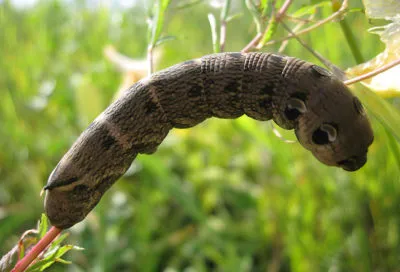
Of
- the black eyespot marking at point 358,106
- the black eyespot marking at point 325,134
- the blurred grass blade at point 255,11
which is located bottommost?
the black eyespot marking at point 325,134

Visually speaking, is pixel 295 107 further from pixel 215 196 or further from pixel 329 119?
pixel 215 196

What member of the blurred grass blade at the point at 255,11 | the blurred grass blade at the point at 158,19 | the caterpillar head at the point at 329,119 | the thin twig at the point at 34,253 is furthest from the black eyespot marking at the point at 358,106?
the thin twig at the point at 34,253

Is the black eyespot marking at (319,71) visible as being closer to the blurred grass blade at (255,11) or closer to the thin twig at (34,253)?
the blurred grass blade at (255,11)

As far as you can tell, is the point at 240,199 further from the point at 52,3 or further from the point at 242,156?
the point at 52,3

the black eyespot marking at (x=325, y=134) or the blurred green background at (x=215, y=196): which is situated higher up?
the black eyespot marking at (x=325, y=134)

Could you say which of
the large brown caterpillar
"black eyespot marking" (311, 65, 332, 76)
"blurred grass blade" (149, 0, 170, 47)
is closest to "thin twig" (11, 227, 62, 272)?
the large brown caterpillar

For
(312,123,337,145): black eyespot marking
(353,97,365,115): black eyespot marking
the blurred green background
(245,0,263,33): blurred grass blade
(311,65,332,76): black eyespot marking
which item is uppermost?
(245,0,263,33): blurred grass blade

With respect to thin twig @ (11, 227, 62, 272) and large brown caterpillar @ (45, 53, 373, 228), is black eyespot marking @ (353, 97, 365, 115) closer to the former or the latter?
large brown caterpillar @ (45, 53, 373, 228)
